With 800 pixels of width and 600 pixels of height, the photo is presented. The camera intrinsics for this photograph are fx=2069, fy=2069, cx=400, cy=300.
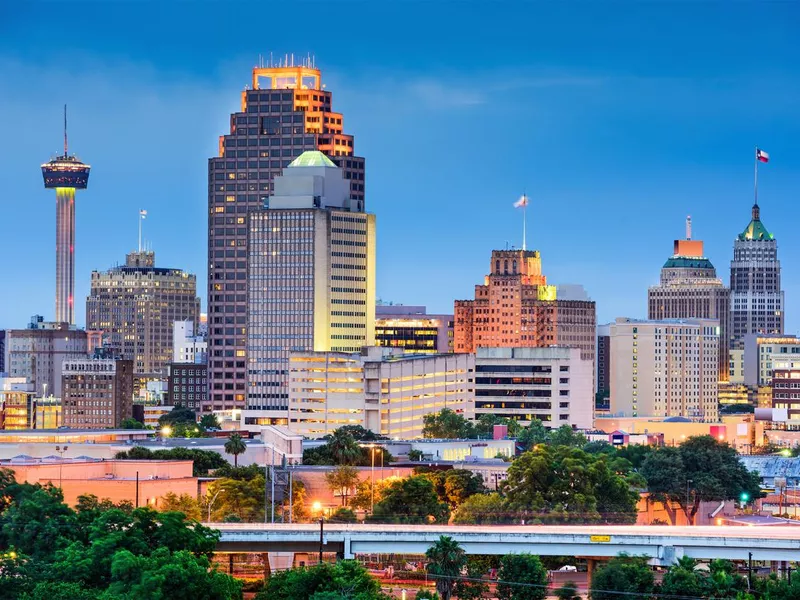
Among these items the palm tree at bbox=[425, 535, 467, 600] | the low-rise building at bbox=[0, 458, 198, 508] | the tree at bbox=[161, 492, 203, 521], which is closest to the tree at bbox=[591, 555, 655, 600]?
the palm tree at bbox=[425, 535, 467, 600]

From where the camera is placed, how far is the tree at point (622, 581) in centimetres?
14512

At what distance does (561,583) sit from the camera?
164 metres

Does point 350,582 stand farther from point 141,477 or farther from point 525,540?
point 141,477

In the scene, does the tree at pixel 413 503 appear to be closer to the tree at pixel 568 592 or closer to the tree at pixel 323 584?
the tree at pixel 568 592

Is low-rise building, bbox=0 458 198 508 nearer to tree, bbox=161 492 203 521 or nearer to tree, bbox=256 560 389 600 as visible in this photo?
tree, bbox=161 492 203 521

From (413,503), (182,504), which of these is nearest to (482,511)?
(413,503)

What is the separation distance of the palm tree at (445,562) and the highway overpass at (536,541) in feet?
7.56

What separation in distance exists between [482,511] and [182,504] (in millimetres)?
26311

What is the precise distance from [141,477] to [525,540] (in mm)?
52475

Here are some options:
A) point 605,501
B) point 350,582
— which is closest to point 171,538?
point 350,582

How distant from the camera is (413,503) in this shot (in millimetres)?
190125

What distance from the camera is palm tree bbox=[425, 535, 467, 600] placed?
14588 cm

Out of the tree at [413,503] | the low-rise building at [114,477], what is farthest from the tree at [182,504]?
the tree at [413,503]

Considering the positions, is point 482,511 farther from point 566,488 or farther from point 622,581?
point 622,581
